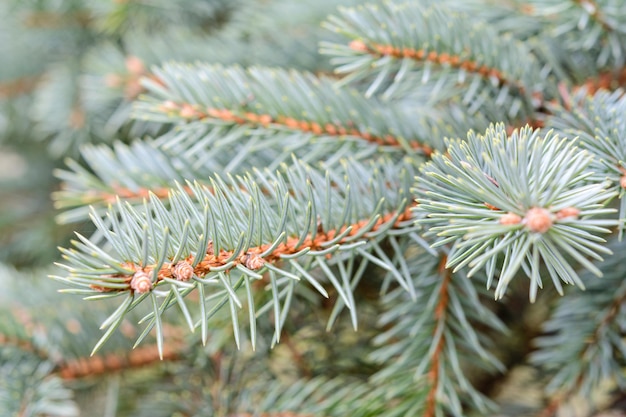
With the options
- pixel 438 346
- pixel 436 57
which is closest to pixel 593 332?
pixel 438 346

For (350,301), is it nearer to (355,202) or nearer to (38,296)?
(355,202)

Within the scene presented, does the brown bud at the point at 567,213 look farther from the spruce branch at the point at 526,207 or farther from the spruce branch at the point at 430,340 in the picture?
the spruce branch at the point at 430,340

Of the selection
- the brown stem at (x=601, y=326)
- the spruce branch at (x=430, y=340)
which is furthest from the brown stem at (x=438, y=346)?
the brown stem at (x=601, y=326)

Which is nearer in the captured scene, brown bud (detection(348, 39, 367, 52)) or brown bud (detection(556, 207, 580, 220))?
brown bud (detection(556, 207, 580, 220))

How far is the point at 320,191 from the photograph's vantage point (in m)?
0.30

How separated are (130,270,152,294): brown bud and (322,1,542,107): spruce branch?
179 millimetres

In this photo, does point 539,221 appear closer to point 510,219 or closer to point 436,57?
point 510,219

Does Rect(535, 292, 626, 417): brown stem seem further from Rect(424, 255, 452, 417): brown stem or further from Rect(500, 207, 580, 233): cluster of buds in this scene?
Rect(500, 207, 580, 233): cluster of buds

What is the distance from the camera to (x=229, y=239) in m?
0.23

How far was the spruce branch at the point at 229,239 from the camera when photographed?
0.21 meters

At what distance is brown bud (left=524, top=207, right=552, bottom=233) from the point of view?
19cm

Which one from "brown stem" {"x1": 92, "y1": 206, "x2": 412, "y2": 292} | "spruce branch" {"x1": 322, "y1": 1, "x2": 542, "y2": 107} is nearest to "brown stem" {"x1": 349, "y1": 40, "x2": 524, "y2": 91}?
"spruce branch" {"x1": 322, "y1": 1, "x2": 542, "y2": 107}

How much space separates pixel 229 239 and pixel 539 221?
4.8 inches

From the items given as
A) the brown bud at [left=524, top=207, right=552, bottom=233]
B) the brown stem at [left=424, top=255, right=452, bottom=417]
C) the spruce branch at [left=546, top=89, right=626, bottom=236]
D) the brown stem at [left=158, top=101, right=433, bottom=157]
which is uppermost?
the brown stem at [left=158, top=101, right=433, bottom=157]
